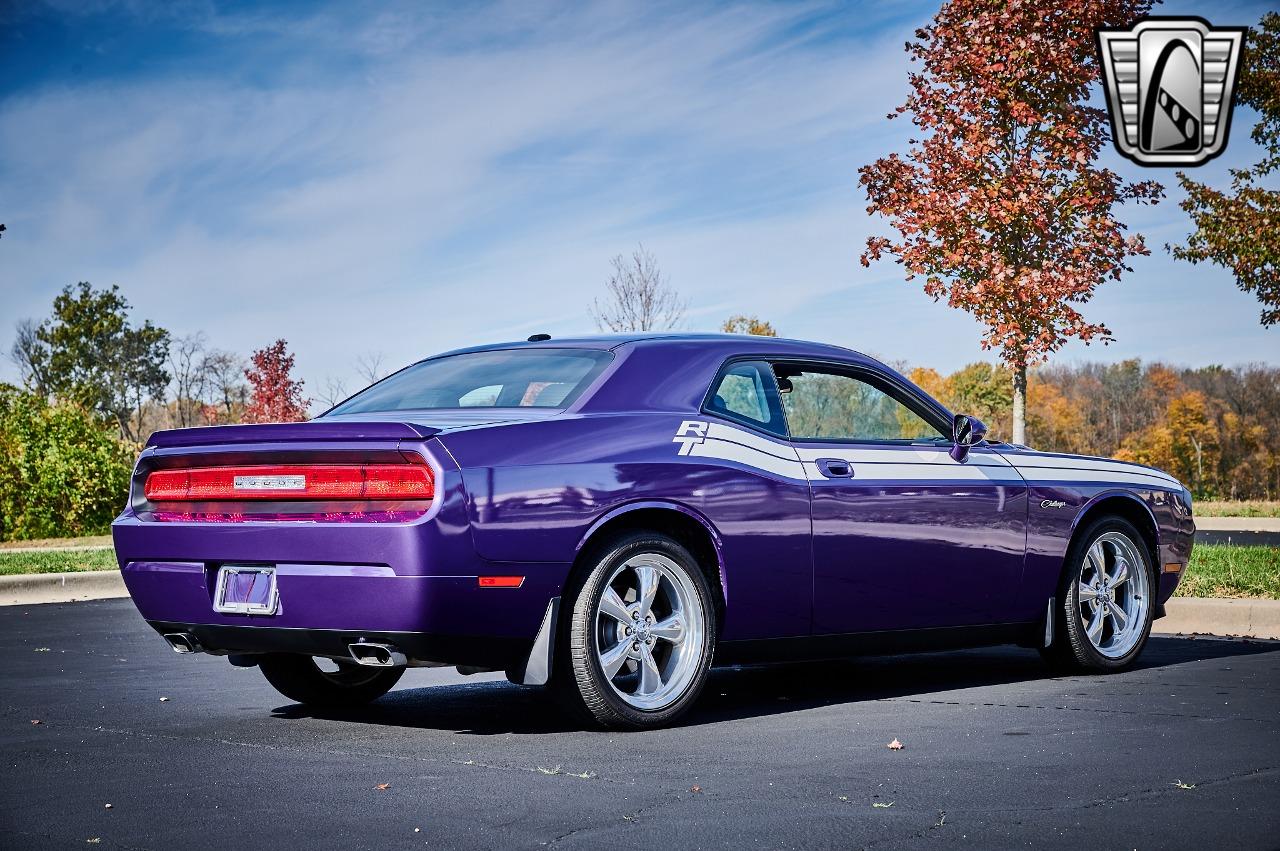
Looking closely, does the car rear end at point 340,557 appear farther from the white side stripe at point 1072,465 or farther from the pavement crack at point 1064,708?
the white side stripe at point 1072,465

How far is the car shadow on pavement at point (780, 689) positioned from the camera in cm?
638

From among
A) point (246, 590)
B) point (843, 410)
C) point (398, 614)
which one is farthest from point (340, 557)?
point (843, 410)

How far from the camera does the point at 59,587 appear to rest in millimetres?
14703

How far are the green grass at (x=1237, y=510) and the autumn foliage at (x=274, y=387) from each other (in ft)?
65.9

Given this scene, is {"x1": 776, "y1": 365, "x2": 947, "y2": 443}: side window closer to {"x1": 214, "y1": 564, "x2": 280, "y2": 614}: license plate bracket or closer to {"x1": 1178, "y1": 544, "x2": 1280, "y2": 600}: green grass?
{"x1": 214, "y1": 564, "x2": 280, "y2": 614}: license plate bracket

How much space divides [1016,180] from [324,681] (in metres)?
12.6

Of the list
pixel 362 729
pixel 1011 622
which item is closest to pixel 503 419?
pixel 362 729

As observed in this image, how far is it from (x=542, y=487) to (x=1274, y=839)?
A: 2693 millimetres

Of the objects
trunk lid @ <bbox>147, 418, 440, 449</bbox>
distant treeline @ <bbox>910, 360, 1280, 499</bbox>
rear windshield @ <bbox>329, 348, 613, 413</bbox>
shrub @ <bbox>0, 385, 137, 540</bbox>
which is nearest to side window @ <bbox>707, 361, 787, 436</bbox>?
rear windshield @ <bbox>329, 348, 613, 413</bbox>

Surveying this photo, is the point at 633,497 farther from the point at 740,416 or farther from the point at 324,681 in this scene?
the point at 324,681

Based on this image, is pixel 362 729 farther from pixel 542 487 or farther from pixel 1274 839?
pixel 1274 839

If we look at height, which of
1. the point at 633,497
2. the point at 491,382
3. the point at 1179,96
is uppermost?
the point at 1179,96

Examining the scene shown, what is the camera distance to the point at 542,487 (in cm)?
553

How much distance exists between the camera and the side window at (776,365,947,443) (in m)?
6.71
